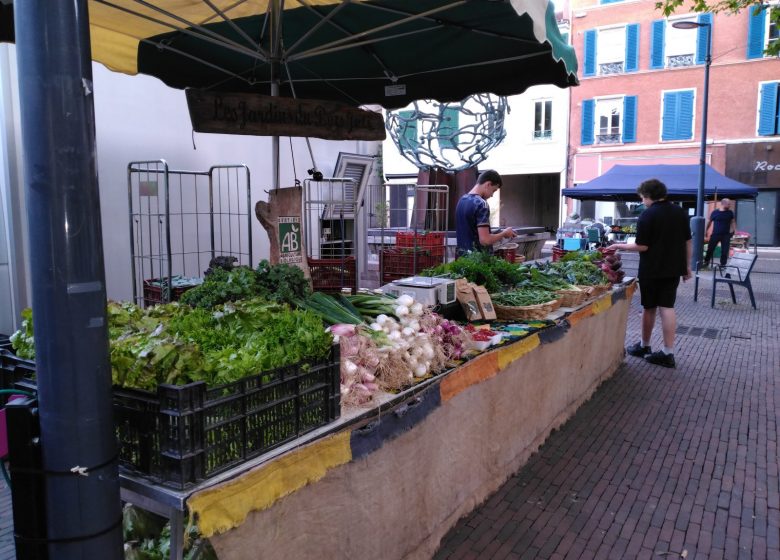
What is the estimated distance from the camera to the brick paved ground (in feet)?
10.6

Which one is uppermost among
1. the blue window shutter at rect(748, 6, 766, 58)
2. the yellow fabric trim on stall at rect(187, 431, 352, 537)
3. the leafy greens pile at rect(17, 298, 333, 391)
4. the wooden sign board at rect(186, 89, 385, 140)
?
the blue window shutter at rect(748, 6, 766, 58)

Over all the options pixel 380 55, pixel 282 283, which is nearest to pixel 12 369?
pixel 282 283

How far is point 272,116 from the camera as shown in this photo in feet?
12.1

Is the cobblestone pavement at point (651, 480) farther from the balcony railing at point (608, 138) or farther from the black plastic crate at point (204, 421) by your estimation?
the balcony railing at point (608, 138)

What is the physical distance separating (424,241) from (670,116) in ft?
67.6

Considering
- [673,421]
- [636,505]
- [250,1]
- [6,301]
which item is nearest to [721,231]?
[673,421]

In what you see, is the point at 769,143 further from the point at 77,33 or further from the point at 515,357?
the point at 77,33

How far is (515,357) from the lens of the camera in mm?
3842

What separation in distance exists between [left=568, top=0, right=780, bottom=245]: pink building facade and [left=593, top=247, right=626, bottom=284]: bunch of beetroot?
67.2 ft

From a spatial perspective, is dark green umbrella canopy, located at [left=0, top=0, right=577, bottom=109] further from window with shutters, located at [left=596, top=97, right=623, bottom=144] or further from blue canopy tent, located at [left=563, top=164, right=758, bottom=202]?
window with shutters, located at [left=596, top=97, right=623, bottom=144]

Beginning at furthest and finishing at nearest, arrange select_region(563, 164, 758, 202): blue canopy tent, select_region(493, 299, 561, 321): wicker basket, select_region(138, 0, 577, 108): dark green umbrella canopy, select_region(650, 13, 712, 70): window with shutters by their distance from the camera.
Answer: select_region(650, 13, 712, 70): window with shutters → select_region(563, 164, 758, 202): blue canopy tent → select_region(493, 299, 561, 321): wicker basket → select_region(138, 0, 577, 108): dark green umbrella canopy

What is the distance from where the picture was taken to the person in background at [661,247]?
6188 millimetres

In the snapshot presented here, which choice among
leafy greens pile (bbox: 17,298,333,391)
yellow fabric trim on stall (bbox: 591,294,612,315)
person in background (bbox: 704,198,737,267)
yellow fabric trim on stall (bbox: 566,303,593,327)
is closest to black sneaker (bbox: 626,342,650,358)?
yellow fabric trim on stall (bbox: 591,294,612,315)

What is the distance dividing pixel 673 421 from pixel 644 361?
2036 mm
